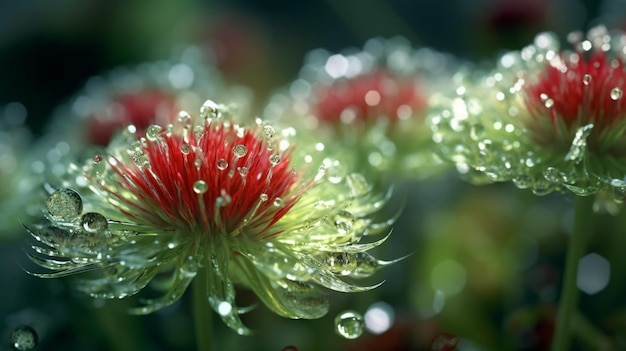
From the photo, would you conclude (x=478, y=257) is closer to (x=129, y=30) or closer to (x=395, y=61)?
(x=395, y=61)

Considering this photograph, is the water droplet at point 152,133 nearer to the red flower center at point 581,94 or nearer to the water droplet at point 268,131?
the water droplet at point 268,131

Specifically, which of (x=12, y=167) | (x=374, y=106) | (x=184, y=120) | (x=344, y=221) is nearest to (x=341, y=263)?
(x=344, y=221)

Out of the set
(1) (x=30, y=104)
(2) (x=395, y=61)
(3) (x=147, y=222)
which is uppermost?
(2) (x=395, y=61)

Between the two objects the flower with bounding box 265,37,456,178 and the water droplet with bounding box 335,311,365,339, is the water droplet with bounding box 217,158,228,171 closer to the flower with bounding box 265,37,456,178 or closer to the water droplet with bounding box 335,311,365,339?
the water droplet with bounding box 335,311,365,339

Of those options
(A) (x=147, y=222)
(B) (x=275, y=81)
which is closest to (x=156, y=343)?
(A) (x=147, y=222)

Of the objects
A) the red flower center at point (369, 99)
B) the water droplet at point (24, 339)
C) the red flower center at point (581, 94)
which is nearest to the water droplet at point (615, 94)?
the red flower center at point (581, 94)

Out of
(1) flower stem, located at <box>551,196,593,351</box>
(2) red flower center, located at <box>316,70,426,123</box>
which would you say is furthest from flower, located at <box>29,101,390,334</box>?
(2) red flower center, located at <box>316,70,426,123</box>
